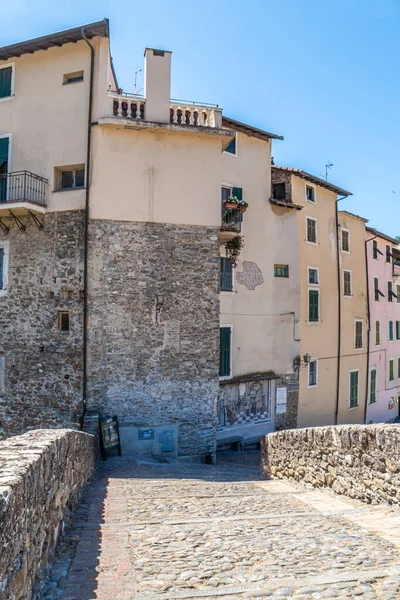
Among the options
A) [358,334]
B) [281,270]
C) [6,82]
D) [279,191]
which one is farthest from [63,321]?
[358,334]

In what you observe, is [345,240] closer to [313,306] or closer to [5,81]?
[313,306]

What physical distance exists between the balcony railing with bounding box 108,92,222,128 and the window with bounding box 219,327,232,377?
7503 millimetres

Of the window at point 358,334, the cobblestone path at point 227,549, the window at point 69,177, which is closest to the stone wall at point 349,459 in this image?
the cobblestone path at point 227,549

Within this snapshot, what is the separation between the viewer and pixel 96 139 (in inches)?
599

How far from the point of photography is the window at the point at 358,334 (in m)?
25.8

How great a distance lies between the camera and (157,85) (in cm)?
1544

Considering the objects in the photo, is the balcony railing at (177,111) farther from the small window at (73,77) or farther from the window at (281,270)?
the window at (281,270)

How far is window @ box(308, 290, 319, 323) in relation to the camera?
72.5 feet

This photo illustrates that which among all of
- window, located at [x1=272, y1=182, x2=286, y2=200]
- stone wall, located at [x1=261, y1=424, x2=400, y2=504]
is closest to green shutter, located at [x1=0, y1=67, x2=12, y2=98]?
window, located at [x1=272, y1=182, x2=286, y2=200]

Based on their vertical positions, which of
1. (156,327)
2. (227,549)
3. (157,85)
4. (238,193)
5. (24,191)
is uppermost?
(157,85)

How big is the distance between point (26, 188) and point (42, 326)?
4.61m

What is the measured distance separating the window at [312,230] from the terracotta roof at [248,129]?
4.30 metres

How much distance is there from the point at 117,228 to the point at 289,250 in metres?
8.87

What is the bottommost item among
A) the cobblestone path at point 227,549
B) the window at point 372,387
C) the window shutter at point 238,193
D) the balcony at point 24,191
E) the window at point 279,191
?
the window at point 372,387
